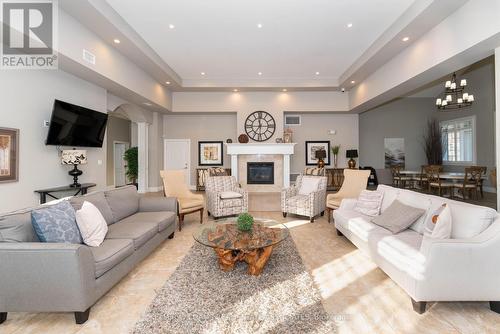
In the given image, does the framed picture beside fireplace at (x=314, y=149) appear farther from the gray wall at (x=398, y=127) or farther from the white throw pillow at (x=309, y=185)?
the white throw pillow at (x=309, y=185)

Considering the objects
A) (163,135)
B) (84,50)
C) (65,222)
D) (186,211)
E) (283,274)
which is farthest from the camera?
(163,135)

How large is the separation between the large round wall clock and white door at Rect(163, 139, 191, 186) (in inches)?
94.3

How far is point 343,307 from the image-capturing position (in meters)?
2.16

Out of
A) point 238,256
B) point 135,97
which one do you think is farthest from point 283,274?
point 135,97

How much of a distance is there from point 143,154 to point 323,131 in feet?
21.4

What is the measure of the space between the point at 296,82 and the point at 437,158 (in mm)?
6363

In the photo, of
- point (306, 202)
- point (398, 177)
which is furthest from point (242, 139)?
point (398, 177)

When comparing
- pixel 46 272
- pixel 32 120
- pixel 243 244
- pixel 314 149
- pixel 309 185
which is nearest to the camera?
pixel 46 272

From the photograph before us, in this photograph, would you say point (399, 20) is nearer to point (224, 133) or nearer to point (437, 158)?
point (224, 133)

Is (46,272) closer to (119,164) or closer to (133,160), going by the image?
(133,160)

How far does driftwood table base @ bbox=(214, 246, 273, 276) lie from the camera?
270 centimetres

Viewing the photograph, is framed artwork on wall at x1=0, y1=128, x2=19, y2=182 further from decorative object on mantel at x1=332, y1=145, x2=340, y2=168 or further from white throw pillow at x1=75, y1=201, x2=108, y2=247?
decorative object on mantel at x1=332, y1=145, x2=340, y2=168

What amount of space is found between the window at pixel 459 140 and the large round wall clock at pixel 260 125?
669 cm

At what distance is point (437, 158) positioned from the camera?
365 inches
